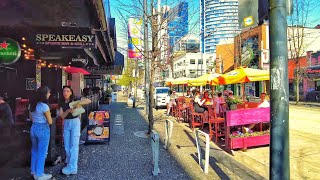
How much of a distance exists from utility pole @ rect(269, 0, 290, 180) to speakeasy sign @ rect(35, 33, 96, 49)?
5564 mm

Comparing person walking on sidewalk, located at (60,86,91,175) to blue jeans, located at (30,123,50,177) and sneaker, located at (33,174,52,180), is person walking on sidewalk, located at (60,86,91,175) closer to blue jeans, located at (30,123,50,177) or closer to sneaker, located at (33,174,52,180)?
sneaker, located at (33,174,52,180)

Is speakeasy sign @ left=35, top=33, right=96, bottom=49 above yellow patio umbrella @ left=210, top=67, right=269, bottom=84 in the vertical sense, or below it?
above

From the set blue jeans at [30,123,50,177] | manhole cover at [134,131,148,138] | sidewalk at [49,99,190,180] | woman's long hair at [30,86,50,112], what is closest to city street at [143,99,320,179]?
sidewalk at [49,99,190,180]

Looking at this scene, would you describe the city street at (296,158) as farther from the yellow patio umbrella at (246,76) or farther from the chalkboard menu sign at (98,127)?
the chalkboard menu sign at (98,127)

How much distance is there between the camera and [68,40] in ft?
25.2

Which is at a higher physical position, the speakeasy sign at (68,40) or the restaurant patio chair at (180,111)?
the speakeasy sign at (68,40)

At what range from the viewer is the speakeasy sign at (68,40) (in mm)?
7562

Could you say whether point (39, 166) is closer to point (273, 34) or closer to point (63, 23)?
point (63, 23)

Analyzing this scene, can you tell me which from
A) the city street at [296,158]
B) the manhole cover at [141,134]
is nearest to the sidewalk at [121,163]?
the manhole cover at [141,134]

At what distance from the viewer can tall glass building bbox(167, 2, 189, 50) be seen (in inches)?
397

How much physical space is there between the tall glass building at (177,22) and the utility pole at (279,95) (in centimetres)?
736

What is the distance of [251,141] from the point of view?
770cm

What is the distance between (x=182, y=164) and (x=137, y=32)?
724 cm

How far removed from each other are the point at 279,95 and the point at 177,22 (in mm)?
8036
